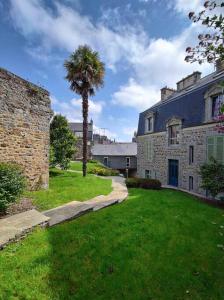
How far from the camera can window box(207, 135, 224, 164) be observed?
40.7 ft

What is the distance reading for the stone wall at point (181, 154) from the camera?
45.8 ft

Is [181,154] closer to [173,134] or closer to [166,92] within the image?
[173,134]

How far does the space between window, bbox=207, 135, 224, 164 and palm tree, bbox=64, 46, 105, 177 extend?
931cm

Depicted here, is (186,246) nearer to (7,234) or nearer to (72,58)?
(7,234)

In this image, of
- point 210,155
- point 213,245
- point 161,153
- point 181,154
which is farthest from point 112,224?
point 161,153

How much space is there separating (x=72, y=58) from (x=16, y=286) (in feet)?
51.3

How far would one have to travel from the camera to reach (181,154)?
52.9 feet

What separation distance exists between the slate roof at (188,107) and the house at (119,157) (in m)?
17.7

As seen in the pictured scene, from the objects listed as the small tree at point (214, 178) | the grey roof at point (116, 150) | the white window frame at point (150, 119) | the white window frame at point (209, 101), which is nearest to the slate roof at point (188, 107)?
the white window frame at point (209, 101)

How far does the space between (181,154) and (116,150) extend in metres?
22.6

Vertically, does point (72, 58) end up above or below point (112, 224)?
above

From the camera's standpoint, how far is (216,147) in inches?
503

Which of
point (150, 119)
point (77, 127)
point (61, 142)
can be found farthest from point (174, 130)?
point (77, 127)

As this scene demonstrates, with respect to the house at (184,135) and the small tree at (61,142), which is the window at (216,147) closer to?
the house at (184,135)
